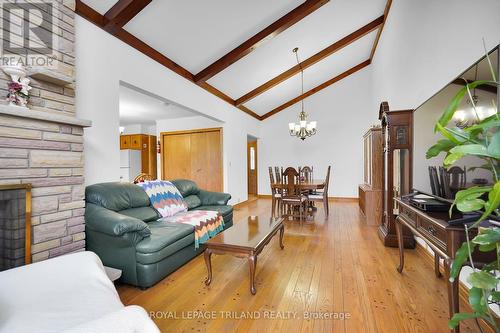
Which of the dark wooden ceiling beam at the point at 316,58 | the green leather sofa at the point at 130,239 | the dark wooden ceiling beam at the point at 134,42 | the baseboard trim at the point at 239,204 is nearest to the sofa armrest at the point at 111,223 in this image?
the green leather sofa at the point at 130,239

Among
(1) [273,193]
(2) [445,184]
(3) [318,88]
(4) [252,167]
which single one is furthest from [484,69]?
(4) [252,167]

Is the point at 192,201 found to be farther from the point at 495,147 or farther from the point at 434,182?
the point at 495,147

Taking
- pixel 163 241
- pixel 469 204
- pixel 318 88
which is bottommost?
pixel 163 241

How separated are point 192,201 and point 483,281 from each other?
131 inches

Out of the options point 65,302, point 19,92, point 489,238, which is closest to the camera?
point 489,238

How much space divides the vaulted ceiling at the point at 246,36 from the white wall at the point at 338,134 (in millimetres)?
778

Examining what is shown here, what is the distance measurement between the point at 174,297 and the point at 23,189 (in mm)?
1417

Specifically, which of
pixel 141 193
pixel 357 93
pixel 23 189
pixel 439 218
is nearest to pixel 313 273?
pixel 439 218

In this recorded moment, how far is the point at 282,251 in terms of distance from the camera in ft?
9.32

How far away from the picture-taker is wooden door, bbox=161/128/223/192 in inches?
220

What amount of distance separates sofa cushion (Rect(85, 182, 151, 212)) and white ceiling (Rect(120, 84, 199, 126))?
179 centimetres

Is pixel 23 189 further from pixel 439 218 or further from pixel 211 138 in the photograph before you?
Answer: pixel 211 138

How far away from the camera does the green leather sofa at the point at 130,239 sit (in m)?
1.98
